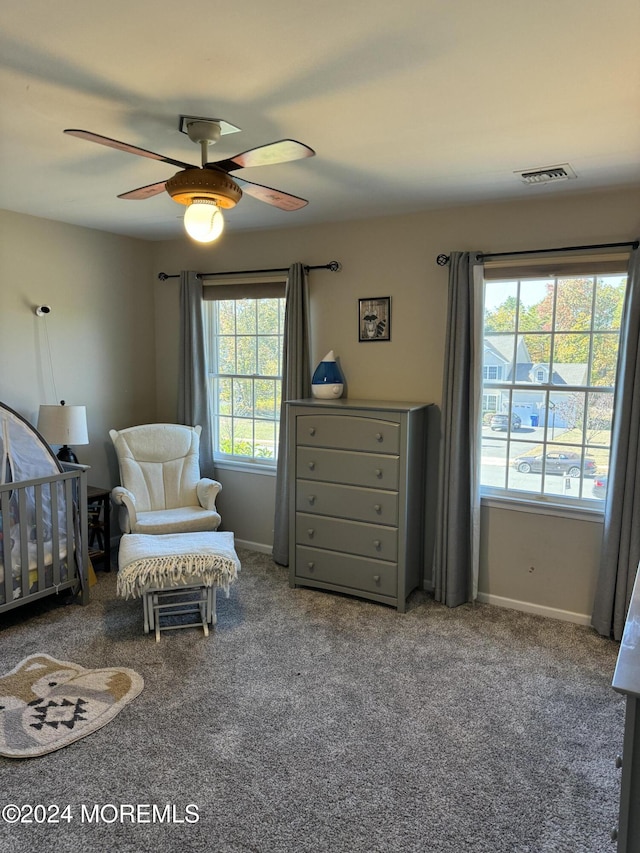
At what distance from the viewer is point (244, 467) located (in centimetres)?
468

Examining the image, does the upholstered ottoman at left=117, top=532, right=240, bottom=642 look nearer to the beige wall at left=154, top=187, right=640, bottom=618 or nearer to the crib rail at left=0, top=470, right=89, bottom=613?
the crib rail at left=0, top=470, right=89, bottom=613

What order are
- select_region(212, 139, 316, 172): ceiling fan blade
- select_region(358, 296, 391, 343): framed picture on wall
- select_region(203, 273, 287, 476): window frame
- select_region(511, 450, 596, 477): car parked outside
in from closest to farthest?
select_region(212, 139, 316, 172): ceiling fan blade → select_region(511, 450, 596, 477): car parked outside → select_region(358, 296, 391, 343): framed picture on wall → select_region(203, 273, 287, 476): window frame

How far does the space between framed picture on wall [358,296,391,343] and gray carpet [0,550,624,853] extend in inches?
71.7

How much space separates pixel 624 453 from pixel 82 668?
2997 millimetres

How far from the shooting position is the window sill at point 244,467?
4562mm

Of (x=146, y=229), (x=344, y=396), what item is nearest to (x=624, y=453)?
(x=344, y=396)

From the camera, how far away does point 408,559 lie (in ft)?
11.8

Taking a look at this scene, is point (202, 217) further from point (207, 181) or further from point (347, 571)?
point (347, 571)

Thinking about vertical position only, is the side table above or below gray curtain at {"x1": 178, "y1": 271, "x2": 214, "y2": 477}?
below

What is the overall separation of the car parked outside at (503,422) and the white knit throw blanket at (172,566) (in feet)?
5.97

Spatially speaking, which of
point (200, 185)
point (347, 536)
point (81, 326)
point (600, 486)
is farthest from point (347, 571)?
point (81, 326)

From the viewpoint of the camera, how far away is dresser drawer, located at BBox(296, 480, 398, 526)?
3.56 m

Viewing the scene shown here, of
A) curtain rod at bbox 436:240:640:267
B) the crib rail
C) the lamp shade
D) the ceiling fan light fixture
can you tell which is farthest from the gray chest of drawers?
the ceiling fan light fixture

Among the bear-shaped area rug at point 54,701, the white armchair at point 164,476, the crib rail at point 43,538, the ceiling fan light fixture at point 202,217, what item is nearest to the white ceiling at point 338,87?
the ceiling fan light fixture at point 202,217
